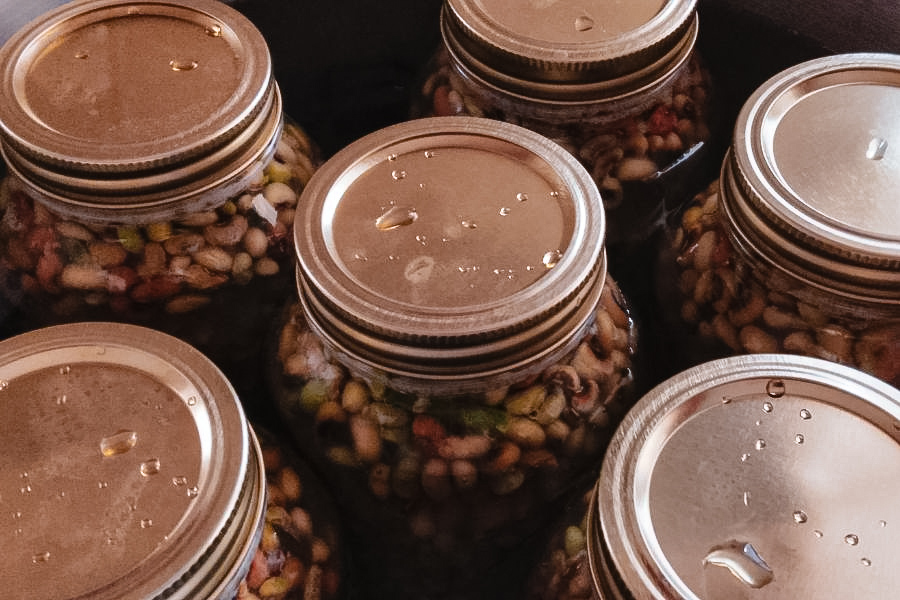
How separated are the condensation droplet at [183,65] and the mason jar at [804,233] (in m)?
0.36

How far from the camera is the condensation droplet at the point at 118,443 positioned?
0.43 meters

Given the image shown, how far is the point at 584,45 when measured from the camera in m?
0.59

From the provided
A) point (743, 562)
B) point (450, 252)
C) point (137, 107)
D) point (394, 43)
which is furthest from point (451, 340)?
point (394, 43)

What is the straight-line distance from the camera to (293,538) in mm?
506

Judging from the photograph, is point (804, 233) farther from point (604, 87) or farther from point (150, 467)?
point (150, 467)

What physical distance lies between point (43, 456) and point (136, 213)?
0.55ft

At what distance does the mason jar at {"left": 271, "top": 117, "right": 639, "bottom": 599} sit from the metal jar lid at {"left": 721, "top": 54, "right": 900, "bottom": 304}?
10 centimetres

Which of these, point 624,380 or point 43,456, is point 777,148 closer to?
point 624,380

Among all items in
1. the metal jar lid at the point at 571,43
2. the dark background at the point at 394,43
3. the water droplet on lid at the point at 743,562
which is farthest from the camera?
the dark background at the point at 394,43

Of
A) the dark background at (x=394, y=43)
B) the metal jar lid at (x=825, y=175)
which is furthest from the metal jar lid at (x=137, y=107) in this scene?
the metal jar lid at (x=825, y=175)

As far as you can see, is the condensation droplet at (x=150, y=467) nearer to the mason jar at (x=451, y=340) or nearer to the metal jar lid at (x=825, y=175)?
the mason jar at (x=451, y=340)

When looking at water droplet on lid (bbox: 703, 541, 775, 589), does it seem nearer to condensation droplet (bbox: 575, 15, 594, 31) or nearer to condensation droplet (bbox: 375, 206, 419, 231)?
condensation droplet (bbox: 375, 206, 419, 231)

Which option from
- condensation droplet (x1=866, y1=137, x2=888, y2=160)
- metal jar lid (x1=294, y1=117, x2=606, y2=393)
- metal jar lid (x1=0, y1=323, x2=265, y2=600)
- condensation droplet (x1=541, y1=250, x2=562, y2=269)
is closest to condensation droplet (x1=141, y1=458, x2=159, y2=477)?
metal jar lid (x1=0, y1=323, x2=265, y2=600)

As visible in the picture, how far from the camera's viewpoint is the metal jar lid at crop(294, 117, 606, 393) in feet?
1.49
